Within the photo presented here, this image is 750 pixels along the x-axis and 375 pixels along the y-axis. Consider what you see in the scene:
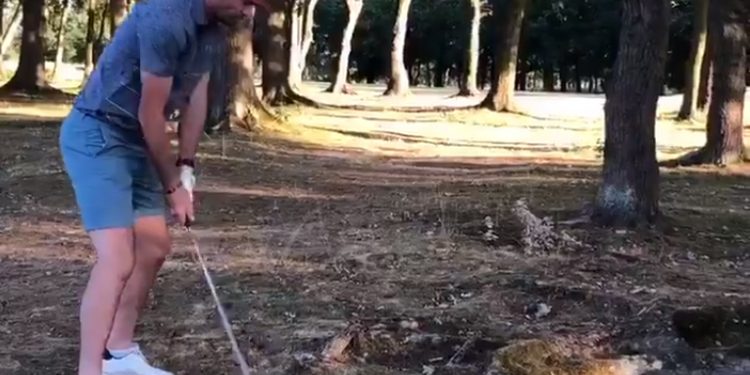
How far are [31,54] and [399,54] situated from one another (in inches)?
426

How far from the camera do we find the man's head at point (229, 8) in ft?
11.6

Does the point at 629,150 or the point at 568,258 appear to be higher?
the point at 629,150

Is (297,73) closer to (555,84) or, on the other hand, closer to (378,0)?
(378,0)

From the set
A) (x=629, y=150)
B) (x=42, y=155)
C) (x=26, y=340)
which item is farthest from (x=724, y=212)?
(x=42, y=155)

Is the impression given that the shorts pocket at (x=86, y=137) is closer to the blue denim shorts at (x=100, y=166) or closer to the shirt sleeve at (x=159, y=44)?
the blue denim shorts at (x=100, y=166)

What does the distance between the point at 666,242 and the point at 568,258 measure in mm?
994

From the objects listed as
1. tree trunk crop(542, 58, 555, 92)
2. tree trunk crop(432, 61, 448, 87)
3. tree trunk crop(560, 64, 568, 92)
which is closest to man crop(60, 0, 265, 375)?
tree trunk crop(542, 58, 555, 92)

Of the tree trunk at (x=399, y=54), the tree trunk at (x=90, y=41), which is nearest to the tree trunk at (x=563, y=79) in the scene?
the tree trunk at (x=399, y=54)

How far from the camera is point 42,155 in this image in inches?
488

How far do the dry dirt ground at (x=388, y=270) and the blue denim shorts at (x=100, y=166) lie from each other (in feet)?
3.32

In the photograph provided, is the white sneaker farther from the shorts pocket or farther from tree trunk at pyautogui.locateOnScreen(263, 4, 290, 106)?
tree trunk at pyautogui.locateOnScreen(263, 4, 290, 106)

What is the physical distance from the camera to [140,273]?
4.01 metres

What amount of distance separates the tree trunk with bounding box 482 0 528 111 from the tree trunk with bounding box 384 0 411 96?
7.03 m

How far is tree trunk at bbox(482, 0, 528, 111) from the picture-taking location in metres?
23.5
